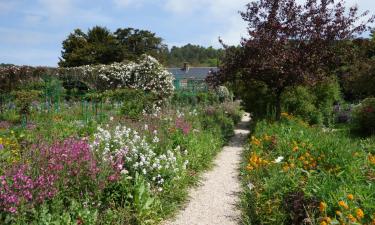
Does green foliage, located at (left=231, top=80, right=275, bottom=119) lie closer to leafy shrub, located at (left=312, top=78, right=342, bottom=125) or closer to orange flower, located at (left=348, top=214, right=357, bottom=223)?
leafy shrub, located at (left=312, top=78, right=342, bottom=125)

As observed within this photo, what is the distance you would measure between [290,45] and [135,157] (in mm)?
7943

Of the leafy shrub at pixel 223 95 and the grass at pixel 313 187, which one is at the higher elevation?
the leafy shrub at pixel 223 95

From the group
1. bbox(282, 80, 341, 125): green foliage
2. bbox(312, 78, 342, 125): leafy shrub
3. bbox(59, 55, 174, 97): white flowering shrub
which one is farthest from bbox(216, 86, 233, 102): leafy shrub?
bbox(282, 80, 341, 125): green foliage

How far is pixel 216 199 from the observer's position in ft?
20.1

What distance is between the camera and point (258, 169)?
6.33m

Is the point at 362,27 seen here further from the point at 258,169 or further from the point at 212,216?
the point at 212,216

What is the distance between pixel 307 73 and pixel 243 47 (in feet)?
6.61

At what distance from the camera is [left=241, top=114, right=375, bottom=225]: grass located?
Answer: 3.99 metres

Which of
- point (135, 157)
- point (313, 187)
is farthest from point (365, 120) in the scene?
point (135, 157)

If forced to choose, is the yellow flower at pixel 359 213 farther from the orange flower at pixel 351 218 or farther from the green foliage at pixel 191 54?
the green foliage at pixel 191 54

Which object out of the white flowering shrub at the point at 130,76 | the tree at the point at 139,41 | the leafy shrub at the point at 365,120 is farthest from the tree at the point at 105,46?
the leafy shrub at the point at 365,120

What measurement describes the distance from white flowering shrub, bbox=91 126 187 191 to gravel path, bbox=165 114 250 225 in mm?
510

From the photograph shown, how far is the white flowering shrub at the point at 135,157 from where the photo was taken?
5327mm

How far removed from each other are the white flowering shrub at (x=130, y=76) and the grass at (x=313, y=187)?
10.8m
